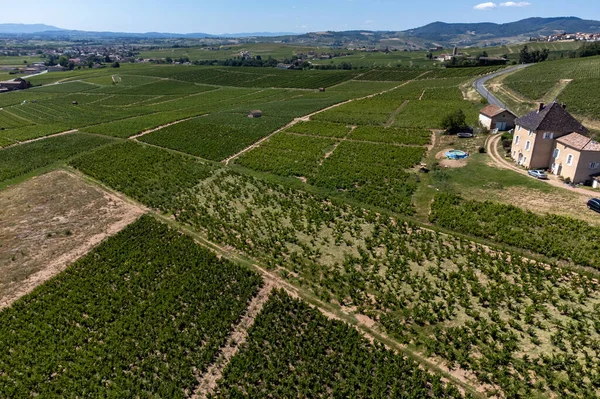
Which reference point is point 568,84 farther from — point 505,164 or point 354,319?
point 354,319

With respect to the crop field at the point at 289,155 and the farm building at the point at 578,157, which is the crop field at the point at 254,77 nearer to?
the crop field at the point at 289,155

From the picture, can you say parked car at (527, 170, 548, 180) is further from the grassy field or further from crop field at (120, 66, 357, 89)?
crop field at (120, 66, 357, 89)

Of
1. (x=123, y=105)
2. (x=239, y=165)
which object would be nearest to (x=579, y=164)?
(x=239, y=165)

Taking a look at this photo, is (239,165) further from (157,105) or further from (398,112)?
(157,105)

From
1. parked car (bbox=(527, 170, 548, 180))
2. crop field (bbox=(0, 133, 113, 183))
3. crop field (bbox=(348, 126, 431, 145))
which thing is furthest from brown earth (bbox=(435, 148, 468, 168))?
crop field (bbox=(0, 133, 113, 183))

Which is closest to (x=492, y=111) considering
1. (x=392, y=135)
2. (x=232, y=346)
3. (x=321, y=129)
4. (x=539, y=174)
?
(x=392, y=135)

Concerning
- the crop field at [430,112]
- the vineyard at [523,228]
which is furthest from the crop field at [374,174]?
the crop field at [430,112]

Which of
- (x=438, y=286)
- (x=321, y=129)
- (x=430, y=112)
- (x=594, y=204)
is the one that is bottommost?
(x=438, y=286)
